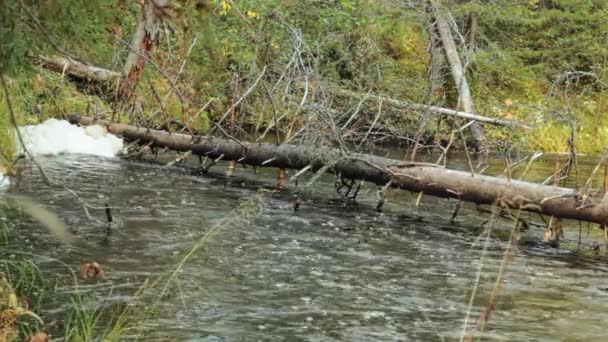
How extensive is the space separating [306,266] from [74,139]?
732 centimetres

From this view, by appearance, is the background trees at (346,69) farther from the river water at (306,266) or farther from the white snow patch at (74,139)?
the river water at (306,266)

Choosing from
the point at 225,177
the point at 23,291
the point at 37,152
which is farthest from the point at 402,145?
the point at 23,291

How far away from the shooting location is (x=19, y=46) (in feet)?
13.8

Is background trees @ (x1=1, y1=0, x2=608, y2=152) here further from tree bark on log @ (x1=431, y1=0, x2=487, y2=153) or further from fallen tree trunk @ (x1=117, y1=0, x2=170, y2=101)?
tree bark on log @ (x1=431, y1=0, x2=487, y2=153)

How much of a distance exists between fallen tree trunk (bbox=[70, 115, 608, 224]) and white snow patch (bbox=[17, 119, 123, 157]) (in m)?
0.61

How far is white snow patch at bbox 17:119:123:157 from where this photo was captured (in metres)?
A: 12.7

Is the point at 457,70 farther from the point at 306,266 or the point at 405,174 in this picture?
the point at 306,266

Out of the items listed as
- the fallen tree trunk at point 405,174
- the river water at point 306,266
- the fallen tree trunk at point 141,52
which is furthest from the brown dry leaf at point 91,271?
the fallen tree trunk at point 141,52

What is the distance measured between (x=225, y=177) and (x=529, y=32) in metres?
16.5

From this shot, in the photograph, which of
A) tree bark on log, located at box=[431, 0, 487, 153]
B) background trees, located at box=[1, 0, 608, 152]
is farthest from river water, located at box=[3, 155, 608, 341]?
tree bark on log, located at box=[431, 0, 487, 153]

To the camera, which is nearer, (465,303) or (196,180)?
(465,303)

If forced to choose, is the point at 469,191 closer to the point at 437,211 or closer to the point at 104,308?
the point at 437,211

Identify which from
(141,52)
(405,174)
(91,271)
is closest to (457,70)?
(141,52)

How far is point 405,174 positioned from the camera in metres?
9.78
